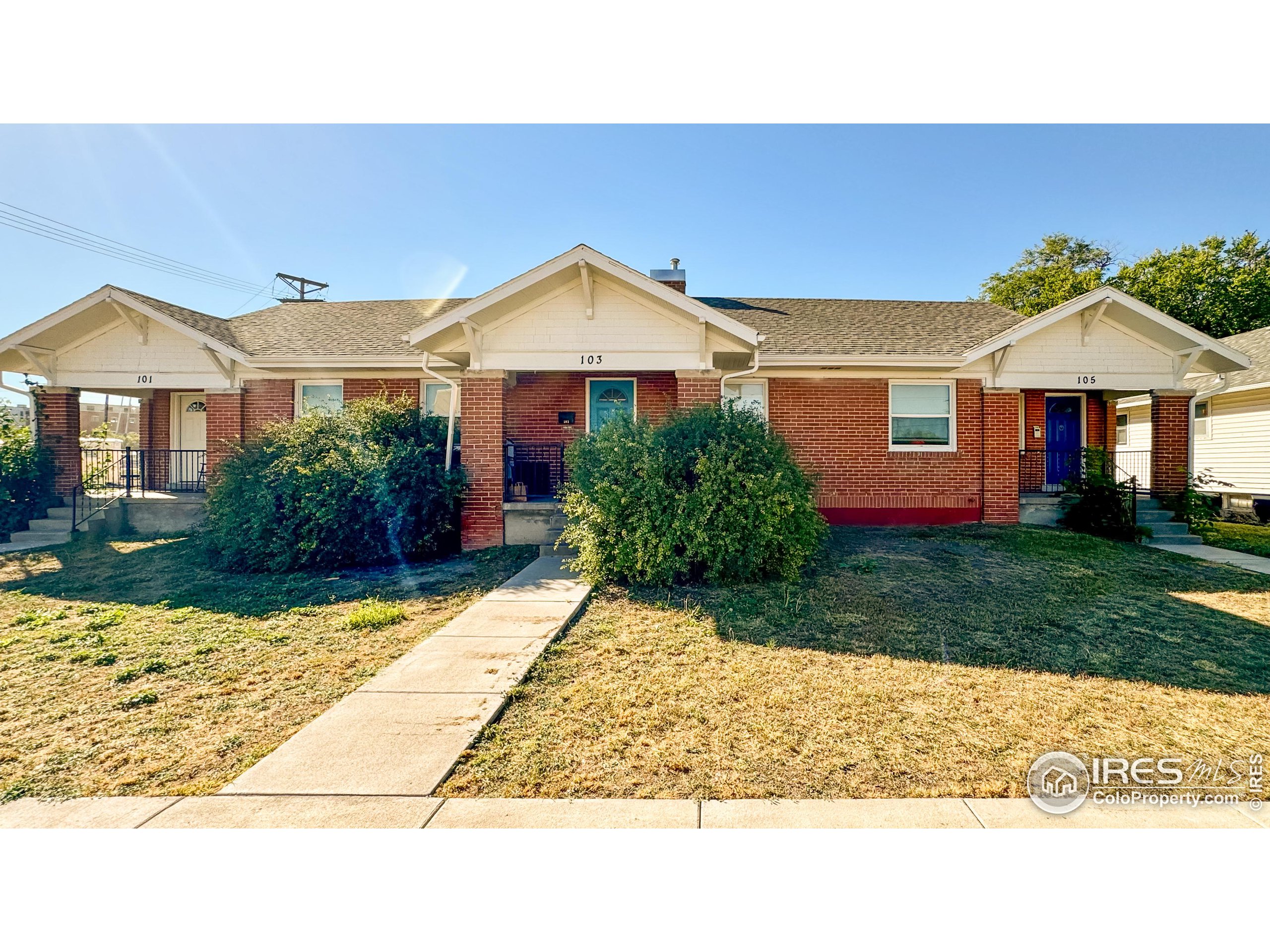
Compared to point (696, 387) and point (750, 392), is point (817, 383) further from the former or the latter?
point (696, 387)

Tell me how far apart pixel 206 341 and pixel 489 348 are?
20.0 feet

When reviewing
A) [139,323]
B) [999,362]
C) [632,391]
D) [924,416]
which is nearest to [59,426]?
[139,323]

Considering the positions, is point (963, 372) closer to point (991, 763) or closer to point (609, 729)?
point (991, 763)

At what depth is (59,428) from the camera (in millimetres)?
12281

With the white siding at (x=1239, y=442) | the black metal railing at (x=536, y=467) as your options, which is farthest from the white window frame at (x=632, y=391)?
the white siding at (x=1239, y=442)

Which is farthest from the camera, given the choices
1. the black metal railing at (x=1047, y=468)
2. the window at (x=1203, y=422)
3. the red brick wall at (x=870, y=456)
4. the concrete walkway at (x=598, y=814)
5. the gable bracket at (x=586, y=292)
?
the window at (x=1203, y=422)

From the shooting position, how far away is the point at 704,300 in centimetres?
1534

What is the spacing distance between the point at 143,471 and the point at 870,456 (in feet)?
51.6

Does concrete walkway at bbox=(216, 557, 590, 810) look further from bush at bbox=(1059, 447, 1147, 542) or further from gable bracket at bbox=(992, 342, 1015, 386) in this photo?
bush at bbox=(1059, 447, 1147, 542)

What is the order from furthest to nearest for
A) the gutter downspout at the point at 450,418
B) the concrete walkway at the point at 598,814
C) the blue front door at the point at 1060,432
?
1. the blue front door at the point at 1060,432
2. the gutter downspout at the point at 450,418
3. the concrete walkway at the point at 598,814

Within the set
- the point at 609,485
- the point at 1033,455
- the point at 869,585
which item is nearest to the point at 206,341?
the point at 609,485

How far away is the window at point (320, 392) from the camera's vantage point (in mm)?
12344

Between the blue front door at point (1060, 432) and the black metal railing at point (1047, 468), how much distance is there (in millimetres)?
12

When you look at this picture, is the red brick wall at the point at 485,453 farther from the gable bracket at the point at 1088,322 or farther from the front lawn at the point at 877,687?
the gable bracket at the point at 1088,322
